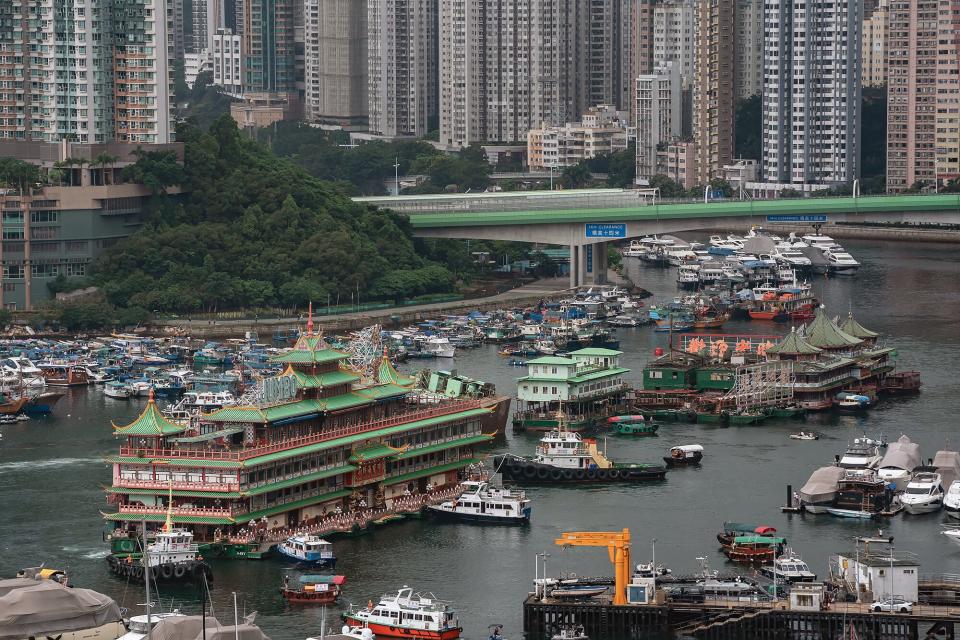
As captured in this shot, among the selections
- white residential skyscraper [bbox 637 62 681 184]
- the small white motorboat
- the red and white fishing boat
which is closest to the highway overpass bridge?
white residential skyscraper [bbox 637 62 681 184]

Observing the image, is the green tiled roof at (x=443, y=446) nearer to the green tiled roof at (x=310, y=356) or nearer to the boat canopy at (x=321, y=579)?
the green tiled roof at (x=310, y=356)

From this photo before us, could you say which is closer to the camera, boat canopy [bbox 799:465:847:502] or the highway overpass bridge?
boat canopy [bbox 799:465:847:502]

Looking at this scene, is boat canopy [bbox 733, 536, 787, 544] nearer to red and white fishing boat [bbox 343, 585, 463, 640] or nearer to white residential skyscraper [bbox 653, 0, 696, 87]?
red and white fishing boat [bbox 343, 585, 463, 640]

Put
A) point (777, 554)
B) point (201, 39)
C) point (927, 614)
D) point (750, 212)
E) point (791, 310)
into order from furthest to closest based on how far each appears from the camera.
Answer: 1. point (201, 39)
2. point (750, 212)
3. point (791, 310)
4. point (777, 554)
5. point (927, 614)

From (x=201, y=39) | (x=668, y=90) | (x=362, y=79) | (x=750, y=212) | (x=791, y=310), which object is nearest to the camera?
(x=791, y=310)

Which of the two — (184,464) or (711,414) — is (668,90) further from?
(184,464)

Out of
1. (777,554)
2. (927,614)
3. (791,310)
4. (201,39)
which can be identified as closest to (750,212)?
(791,310)

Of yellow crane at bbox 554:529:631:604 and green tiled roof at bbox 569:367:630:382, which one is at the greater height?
green tiled roof at bbox 569:367:630:382

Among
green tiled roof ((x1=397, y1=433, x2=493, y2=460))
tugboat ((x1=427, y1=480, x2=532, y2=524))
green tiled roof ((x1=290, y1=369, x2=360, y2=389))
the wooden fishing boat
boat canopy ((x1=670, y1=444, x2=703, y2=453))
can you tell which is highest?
green tiled roof ((x1=290, y1=369, x2=360, y2=389))
